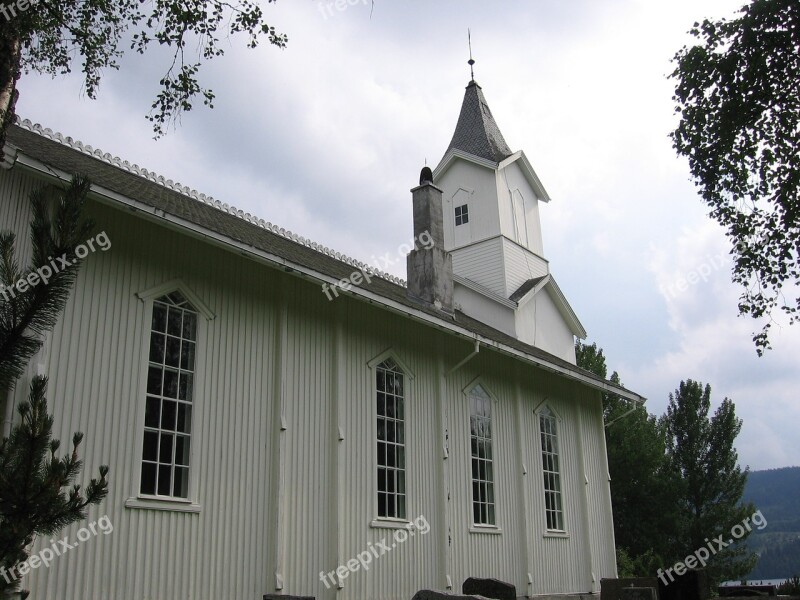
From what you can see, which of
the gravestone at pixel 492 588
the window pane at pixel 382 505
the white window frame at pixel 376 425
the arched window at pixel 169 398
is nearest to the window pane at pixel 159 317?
the arched window at pixel 169 398

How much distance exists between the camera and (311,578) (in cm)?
1173

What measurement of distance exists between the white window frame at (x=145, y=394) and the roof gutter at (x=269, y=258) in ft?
3.10

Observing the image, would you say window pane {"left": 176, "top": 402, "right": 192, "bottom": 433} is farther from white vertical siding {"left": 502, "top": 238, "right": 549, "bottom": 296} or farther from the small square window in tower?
the small square window in tower

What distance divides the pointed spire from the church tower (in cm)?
3

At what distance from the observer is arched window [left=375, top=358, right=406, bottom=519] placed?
13.6 m

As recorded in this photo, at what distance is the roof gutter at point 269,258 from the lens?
8870 millimetres

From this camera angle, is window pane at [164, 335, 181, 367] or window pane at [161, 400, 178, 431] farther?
window pane at [164, 335, 181, 367]

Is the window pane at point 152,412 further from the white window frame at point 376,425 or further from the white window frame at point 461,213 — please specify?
the white window frame at point 461,213

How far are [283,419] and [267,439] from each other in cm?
37

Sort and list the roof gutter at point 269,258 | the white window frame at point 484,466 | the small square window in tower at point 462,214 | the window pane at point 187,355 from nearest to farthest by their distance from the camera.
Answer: the roof gutter at point 269,258, the window pane at point 187,355, the white window frame at point 484,466, the small square window in tower at point 462,214

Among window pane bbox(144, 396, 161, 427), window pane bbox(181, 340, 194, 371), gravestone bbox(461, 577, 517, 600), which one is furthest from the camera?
gravestone bbox(461, 577, 517, 600)

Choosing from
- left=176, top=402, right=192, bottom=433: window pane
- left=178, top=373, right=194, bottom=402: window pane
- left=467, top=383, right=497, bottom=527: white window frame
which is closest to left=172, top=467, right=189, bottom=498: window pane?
left=176, top=402, right=192, bottom=433: window pane

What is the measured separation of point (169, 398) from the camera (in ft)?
34.3

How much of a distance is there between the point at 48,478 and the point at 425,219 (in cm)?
1471
